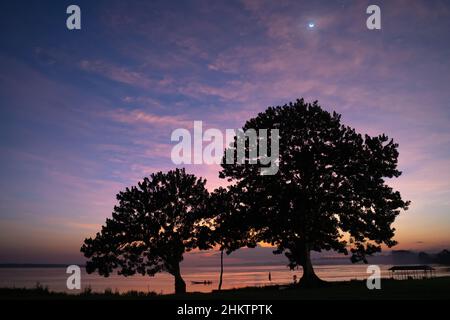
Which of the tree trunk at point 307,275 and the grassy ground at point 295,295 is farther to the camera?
the tree trunk at point 307,275

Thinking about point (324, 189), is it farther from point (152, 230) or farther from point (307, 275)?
point (152, 230)

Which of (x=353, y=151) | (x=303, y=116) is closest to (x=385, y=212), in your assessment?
(x=353, y=151)

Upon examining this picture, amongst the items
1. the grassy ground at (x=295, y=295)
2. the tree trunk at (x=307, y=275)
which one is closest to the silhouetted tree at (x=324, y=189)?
the tree trunk at (x=307, y=275)

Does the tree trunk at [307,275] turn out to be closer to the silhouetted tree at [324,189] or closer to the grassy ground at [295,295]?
the silhouetted tree at [324,189]

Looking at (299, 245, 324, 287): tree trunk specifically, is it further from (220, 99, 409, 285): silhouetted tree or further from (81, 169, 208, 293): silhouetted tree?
(81, 169, 208, 293): silhouetted tree

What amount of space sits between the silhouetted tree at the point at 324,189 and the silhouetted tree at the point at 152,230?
33.1 ft

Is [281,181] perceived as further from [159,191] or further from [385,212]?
[159,191]

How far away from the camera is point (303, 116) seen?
44.3 m

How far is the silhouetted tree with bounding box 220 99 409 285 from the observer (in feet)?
140

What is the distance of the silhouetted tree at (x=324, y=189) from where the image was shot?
4269 cm

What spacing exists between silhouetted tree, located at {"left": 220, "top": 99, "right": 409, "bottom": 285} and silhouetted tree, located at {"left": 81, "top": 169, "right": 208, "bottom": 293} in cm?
1010

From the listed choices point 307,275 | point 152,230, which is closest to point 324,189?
point 307,275

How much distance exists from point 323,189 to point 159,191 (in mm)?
20329
